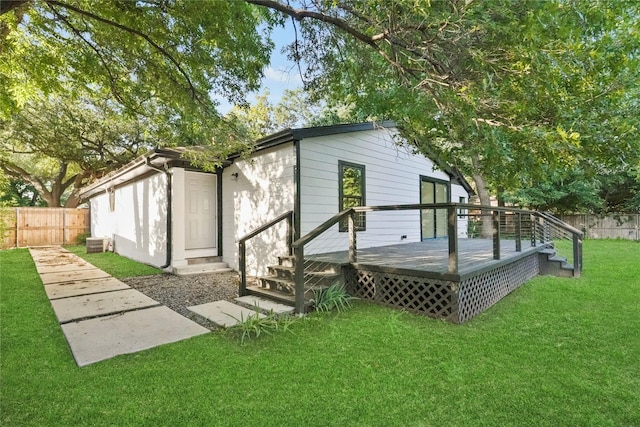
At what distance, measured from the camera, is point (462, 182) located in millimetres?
11797

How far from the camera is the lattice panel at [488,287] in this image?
14.0ft

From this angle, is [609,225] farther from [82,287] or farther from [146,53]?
[82,287]

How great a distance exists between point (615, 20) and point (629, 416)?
3386 mm

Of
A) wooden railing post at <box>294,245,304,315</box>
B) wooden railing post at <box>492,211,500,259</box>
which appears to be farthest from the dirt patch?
wooden railing post at <box>492,211,500,259</box>

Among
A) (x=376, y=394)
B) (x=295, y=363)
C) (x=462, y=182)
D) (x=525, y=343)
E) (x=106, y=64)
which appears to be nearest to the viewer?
(x=376, y=394)

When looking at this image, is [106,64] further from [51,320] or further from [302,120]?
[302,120]

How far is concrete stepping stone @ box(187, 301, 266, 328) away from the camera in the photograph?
4.01 meters

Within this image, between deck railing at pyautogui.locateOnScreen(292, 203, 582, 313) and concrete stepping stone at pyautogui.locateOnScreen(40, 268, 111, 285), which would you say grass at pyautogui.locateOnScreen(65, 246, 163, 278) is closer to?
concrete stepping stone at pyautogui.locateOnScreen(40, 268, 111, 285)

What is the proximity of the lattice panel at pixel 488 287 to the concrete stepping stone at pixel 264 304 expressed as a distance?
7.32 feet

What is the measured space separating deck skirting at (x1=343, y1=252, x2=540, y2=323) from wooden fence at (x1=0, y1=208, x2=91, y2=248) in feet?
49.1

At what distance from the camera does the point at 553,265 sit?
287 inches

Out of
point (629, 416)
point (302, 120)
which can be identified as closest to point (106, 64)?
point (629, 416)

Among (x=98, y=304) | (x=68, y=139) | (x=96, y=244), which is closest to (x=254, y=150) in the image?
(x=98, y=304)

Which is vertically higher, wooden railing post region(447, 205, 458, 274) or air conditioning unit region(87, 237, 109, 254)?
wooden railing post region(447, 205, 458, 274)
